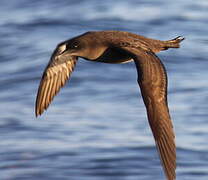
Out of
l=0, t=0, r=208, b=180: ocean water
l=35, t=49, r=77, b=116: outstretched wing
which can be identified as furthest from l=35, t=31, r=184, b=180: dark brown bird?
l=0, t=0, r=208, b=180: ocean water

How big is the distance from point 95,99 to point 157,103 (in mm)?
3730

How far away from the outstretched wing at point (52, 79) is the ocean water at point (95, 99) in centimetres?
181

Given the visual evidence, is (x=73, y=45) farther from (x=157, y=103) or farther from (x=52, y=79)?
(x=157, y=103)

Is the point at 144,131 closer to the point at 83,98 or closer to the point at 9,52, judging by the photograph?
the point at 83,98

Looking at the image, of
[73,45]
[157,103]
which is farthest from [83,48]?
[157,103]

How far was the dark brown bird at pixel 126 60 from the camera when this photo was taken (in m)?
7.16

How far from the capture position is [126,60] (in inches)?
307

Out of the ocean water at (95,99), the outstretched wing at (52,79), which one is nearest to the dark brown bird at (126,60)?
the outstretched wing at (52,79)

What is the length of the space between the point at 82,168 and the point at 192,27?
3.77m

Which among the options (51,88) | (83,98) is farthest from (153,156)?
(51,88)

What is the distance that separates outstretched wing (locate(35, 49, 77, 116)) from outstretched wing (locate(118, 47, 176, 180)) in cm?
63

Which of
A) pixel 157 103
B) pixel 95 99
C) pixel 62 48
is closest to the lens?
→ pixel 157 103

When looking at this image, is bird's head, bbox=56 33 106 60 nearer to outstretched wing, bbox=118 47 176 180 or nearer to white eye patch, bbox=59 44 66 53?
white eye patch, bbox=59 44 66 53

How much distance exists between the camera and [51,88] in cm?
769
